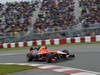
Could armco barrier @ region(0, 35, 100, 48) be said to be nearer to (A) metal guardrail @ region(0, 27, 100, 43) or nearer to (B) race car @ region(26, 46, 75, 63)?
(A) metal guardrail @ region(0, 27, 100, 43)

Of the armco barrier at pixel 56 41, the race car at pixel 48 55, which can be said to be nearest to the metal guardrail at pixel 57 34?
the armco barrier at pixel 56 41

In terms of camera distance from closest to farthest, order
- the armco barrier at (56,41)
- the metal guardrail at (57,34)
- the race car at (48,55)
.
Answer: the race car at (48,55) → the armco barrier at (56,41) → the metal guardrail at (57,34)

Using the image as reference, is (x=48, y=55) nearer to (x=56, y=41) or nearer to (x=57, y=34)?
(x=56, y=41)

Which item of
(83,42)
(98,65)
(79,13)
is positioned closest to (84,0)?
(79,13)

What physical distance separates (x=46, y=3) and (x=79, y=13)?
3.31 metres

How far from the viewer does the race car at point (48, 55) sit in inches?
432

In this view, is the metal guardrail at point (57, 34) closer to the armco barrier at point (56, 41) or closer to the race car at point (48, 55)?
the armco barrier at point (56, 41)

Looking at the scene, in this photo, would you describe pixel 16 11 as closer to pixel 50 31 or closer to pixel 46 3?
pixel 46 3

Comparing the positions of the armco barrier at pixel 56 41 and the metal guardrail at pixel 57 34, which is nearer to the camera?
the armco barrier at pixel 56 41

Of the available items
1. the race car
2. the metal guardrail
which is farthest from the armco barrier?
the race car

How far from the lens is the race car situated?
→ 10974 millimetres

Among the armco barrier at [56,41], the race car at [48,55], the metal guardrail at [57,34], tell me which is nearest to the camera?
the race car at [48,55]

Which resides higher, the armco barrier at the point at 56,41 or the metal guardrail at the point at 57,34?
the metal guardrail at the point at 57,34

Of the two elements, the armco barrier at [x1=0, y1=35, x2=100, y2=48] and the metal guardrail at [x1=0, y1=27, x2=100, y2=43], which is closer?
the armco barrier at [x1=0, y1=35, x2=100, y2=48]
